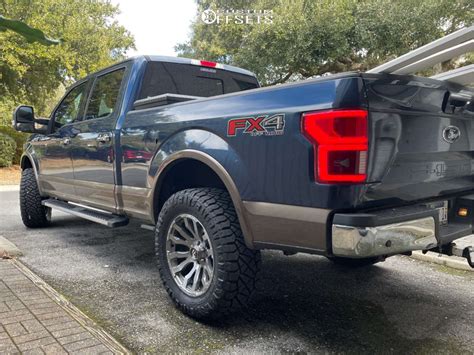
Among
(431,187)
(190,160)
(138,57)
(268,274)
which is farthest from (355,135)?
(138,57)

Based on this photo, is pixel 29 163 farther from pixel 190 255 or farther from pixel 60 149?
pixel 190 255

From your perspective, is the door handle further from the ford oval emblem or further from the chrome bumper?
the ford oval emblem

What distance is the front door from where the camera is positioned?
4594mm

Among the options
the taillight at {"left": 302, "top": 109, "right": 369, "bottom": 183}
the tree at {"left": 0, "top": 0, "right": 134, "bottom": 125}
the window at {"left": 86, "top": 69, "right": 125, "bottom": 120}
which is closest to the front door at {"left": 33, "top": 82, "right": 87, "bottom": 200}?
the window at {"left": 86, "top": 69, "right": 125, "bottom": 120}

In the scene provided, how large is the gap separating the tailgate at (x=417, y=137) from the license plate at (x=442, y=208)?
0.21 ft

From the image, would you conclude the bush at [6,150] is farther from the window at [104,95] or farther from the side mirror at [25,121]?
the window at [104,95]

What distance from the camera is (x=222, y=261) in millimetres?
2520

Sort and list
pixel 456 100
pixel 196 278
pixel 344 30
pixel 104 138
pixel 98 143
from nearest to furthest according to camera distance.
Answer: pixel 456 100, pixel 196 278, pixel 104 138, pixel 98 143, pixel 344 30

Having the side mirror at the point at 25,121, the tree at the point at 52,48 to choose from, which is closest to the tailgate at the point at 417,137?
the side mirror at the point at 25,121

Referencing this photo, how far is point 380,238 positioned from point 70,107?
4.16 metres

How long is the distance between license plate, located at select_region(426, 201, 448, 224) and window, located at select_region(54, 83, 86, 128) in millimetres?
3812

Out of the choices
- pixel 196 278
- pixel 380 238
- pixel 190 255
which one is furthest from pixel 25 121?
pixel 380 238

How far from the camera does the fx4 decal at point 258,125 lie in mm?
2268

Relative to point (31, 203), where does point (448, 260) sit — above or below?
below
